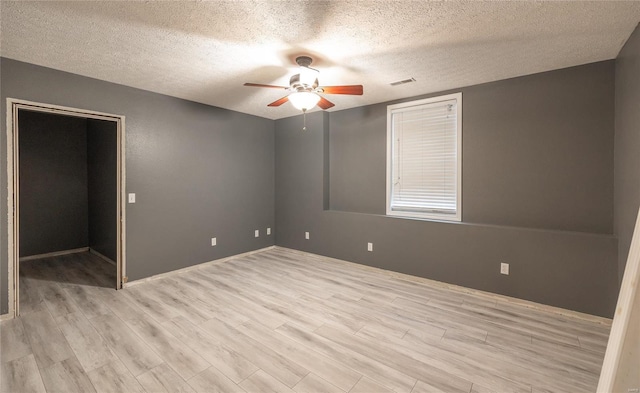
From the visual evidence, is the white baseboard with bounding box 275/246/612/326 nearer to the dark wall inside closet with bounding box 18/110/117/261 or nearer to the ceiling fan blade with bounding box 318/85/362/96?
the ceiling fan blade with bounding box 318/85/362/96

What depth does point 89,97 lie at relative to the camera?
3.21m

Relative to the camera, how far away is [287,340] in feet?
7.87

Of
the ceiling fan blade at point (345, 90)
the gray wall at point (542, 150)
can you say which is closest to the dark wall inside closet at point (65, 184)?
the ceiling fan blade at point (345, 90)

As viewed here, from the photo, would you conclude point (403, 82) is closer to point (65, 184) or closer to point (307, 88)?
point (307, 88)

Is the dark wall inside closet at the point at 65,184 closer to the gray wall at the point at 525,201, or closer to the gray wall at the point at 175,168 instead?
the gray wall at the point at 175,168

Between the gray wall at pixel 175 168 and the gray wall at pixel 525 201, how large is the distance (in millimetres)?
1998

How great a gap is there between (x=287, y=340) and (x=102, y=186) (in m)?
4.40

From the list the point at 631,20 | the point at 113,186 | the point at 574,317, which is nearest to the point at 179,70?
the point at 113,186

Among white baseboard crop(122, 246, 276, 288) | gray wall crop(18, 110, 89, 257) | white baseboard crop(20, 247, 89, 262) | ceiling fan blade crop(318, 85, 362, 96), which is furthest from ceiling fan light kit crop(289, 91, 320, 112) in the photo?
white baseboard crop(20, 247, 89, 262)

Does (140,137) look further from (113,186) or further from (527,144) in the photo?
(527,144)

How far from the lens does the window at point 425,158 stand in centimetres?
369

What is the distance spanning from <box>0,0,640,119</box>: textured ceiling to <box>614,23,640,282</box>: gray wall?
8.0 inches

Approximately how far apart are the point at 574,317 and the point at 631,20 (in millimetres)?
2627

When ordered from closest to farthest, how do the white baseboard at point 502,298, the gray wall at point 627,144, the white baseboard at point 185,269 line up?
the gray wall at point 627,144
the white baseboard at point 502,298
the white baseboard at point 185,269
